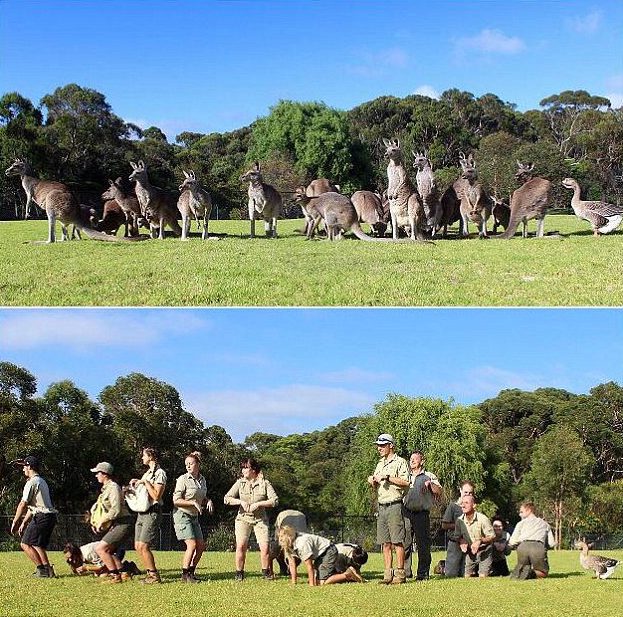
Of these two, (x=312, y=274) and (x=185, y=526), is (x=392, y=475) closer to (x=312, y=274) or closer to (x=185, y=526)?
(x=185, y=526)

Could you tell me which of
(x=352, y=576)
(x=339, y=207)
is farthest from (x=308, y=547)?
(x=339, y=207)

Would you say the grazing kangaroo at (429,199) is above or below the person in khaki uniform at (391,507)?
above

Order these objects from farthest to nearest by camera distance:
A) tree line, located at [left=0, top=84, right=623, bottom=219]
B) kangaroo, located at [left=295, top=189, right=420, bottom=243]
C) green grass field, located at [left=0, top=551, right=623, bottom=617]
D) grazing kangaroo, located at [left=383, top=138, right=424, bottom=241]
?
tree line, located at [left=0, top=84, right=623, bottom=219]
kangaroo, located at [left=295, top=189, right=420, bottom=243]
grazing kangaroo, located at [left=383, top=138, right=424, bottom=241]
green grass field, located at [left=0, top=551, right=623, bottom=617]

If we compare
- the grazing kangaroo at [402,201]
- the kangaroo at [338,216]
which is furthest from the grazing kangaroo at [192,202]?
the grazing kangaroo at [402,201]

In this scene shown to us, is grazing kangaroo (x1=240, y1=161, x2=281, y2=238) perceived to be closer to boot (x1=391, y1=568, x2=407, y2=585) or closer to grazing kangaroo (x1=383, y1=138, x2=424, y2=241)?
grazing kangaroo (x1=383, y1=138, x2=424, y2=241)

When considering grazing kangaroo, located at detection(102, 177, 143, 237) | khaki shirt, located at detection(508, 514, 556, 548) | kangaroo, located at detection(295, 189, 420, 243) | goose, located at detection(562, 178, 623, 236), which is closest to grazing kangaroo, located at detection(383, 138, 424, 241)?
kangaroo, located at detection(295, 189, 420, 243)

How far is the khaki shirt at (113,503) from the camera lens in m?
Result: 11.0

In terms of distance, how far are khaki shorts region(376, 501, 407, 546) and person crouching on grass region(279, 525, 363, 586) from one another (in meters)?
0.62

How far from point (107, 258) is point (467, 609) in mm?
11236

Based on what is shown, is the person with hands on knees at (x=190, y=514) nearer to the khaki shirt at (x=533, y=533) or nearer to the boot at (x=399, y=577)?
the boot at (x=399, y=577)

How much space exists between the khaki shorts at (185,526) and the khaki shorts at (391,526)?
7.48 ft

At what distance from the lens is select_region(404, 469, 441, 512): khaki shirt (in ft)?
37.6

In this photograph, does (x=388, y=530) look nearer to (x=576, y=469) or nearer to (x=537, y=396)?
(x=576, y=469)

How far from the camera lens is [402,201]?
64.5 feet
